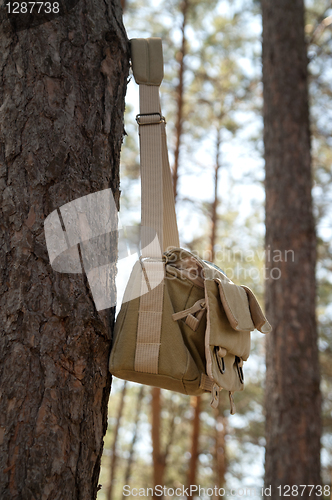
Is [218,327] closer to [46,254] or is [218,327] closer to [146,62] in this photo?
[46,254]

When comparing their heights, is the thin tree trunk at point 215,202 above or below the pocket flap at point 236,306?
above

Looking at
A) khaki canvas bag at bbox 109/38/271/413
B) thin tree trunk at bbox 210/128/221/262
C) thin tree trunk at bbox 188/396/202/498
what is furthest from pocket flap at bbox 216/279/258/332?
thin tree trunk at bbox 210/128/221/262

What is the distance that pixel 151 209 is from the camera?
4.14 feet

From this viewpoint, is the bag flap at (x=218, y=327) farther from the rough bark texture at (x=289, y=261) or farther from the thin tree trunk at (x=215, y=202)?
the thin tree trunk at (x=215, y=202)

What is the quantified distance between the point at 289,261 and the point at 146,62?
9.44 feet

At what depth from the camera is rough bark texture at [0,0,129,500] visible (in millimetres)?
951

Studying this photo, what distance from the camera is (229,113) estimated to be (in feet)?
29.9

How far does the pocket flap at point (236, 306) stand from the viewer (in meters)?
1.21

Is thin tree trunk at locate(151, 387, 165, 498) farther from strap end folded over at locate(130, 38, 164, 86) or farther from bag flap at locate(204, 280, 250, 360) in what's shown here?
strap end folded over at locate(130, 38, 164, 86)

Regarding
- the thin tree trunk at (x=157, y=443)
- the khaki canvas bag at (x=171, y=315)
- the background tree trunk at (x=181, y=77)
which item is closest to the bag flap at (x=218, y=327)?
the khaki canvas bag at (x=171, y=315)

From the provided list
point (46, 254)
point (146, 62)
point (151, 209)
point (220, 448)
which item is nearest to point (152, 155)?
point (151, 209)

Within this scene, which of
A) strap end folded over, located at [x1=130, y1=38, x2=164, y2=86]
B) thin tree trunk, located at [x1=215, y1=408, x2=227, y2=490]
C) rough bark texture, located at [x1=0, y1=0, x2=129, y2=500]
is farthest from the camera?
thin tree trunk, located at [x1=215, y1=408, x2=227, y2=490]

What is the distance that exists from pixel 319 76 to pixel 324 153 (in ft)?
7.22

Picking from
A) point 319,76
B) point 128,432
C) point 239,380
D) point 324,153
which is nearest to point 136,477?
point 128,432
